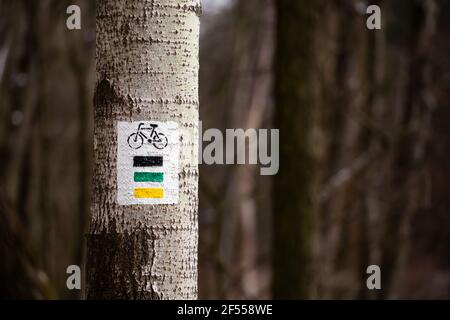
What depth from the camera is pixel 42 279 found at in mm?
4906

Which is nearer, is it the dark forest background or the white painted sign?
the white painted sign

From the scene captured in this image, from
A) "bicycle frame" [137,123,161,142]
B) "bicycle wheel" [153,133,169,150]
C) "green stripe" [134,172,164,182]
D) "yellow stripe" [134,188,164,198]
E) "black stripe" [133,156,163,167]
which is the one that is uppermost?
"bicycle frame" [137,123,161,142]

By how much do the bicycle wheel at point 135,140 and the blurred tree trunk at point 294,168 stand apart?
132 inches

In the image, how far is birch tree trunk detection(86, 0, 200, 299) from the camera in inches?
81.6

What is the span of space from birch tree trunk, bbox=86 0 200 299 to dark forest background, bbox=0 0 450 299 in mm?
2420

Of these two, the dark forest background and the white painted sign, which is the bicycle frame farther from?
the dark forest background

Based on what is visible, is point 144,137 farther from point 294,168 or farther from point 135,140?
point 294,168

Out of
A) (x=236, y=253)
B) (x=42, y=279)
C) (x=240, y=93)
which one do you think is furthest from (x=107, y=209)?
(x=236, y=253)

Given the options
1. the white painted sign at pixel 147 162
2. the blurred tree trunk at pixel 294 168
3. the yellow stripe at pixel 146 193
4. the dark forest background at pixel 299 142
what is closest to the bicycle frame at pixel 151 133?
the white painted sign at pixel 147 162

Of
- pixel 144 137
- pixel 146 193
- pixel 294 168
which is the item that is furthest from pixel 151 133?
pixel 294 168

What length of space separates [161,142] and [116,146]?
122mm

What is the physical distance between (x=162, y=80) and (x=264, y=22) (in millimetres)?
8651

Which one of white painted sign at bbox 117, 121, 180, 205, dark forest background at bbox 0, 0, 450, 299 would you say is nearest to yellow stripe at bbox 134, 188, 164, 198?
white painted sign at bbox 117, 121, 180, 205

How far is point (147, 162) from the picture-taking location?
2096 millimetres
